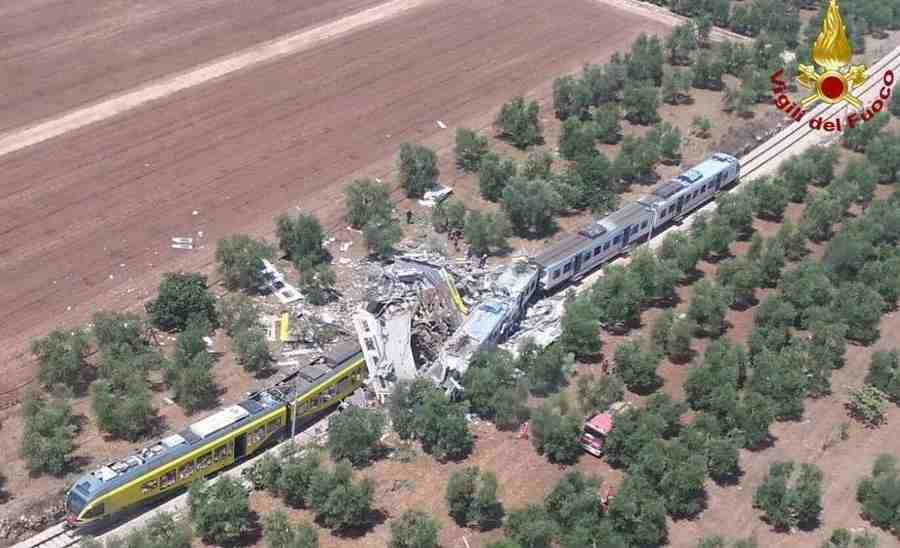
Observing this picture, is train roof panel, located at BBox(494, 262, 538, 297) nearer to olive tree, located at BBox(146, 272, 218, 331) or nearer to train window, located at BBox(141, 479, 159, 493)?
olive tree, located at BBox(146, 272, 218, 331)

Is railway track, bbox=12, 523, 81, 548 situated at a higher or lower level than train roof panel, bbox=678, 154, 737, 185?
higher

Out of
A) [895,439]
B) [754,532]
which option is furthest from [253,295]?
[895,439]

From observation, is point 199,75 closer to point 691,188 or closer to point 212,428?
point 691,188

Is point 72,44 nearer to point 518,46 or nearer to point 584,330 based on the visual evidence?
point 518,46

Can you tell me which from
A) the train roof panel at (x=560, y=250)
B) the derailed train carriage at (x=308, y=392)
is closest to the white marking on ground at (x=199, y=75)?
the derailed train carriage at (x=308, y=392)

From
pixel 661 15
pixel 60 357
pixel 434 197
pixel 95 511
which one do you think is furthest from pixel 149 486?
pixel 661 15

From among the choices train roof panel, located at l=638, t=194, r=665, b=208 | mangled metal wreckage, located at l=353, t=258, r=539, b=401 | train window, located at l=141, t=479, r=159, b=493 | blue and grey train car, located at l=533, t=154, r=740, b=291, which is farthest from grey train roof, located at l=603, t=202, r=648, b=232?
train window, located at l=141, t=479, r=159, b=493

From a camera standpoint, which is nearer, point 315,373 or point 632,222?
point 315,373
